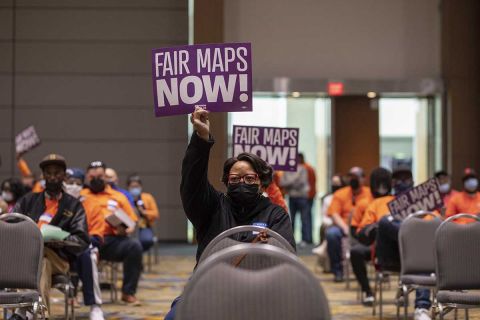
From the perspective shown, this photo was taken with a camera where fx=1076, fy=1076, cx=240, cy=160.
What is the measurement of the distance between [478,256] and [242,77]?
2431 millimetres

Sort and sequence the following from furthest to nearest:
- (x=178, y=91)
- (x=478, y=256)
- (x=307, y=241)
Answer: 1. (x=307, y=241)
2. (x=478, y=256)
3. (x=178, y=91)

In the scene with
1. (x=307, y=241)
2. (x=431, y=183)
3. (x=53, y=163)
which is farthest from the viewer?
(x=307, y=241)

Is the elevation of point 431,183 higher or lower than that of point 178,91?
lower

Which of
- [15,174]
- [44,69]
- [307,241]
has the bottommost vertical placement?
[307,241]

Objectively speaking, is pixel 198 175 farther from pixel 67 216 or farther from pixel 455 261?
pixel 67 216

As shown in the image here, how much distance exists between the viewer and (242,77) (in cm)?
698

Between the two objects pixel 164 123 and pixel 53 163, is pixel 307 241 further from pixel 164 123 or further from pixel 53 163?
pixel 53 163

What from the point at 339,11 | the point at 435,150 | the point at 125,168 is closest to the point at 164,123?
the point at 125,168

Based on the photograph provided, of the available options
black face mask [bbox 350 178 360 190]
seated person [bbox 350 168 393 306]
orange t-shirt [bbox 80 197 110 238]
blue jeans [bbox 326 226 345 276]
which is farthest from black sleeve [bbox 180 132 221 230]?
blue jeans [bbox 326 226 345 276]

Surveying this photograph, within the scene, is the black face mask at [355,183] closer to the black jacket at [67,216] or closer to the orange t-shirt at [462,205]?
the orange t-shirt at [462,205]

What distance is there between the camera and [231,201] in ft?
20.2

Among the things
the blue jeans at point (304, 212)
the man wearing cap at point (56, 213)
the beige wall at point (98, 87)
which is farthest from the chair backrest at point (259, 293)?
the beige wall at point (98, 87)

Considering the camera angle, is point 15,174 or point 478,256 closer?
point 478,256

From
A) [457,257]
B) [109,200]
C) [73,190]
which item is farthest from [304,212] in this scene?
[457,257]
